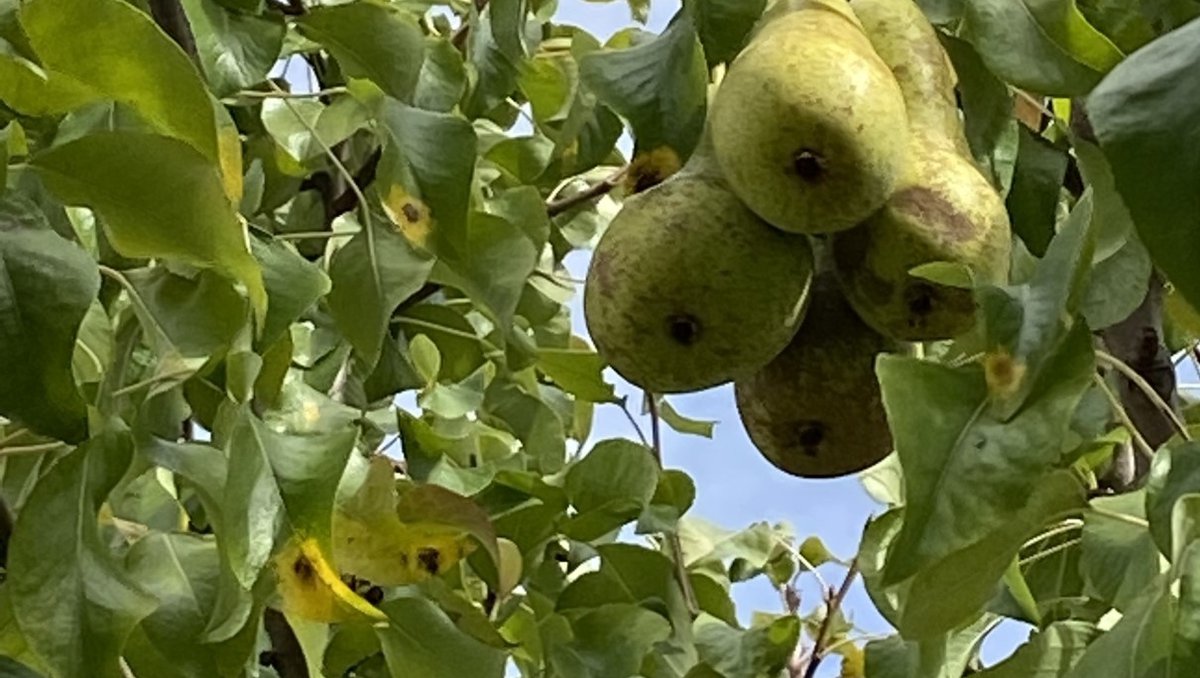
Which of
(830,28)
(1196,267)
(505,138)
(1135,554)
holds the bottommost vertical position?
(505,138)

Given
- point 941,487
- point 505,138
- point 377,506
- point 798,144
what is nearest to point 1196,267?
point 941,487

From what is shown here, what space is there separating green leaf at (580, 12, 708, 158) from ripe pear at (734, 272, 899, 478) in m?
0.14

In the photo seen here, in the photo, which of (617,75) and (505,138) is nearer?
(617,75)

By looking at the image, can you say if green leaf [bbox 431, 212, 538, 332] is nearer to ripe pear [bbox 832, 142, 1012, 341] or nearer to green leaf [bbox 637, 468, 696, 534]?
ripe pear [bbox 832, 142, 1012, 341]

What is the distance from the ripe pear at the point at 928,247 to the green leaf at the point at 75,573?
1.02 feet

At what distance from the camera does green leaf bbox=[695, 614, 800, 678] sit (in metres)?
1.02

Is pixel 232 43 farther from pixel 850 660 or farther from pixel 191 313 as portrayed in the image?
pixel 850 660

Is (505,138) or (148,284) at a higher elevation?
(148,284)

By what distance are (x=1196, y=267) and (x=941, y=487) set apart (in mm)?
172

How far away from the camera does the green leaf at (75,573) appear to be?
0.63 meters

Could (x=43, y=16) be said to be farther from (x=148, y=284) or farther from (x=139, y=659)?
(x=139, y=659)

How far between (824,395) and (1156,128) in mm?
442

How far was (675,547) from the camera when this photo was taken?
1.23m

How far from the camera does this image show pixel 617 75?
0.74 m
